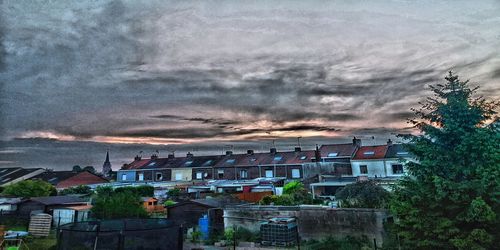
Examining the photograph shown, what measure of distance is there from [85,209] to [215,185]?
48.3 ft

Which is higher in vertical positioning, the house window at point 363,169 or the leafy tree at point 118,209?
the house window at point 363,169

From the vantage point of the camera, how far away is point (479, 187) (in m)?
10.6

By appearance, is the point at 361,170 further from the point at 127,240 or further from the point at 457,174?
the point at 127,240

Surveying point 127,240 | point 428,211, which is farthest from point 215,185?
point 428,211

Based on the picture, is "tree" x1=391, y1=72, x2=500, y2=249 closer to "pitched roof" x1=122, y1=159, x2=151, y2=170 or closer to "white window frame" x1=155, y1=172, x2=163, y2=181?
"white window frame" x1=155, y1=172, x2=163, y2=181

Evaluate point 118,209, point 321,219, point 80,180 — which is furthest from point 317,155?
point 80,180

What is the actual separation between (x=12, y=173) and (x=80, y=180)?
15.7 m

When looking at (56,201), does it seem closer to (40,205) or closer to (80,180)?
(40,205)

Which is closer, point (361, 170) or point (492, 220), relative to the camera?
point (492, 220)

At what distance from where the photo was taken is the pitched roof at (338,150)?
42.2 meters

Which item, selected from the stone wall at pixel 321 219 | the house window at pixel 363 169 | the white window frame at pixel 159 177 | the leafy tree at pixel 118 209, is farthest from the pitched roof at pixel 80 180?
the house window at pixel 363 169

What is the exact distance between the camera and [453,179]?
454 inches

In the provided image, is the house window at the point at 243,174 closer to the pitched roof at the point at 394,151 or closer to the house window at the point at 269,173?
the house window at the point at 269,173

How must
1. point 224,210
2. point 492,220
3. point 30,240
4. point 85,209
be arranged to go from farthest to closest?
point 85,209 < point 224,210 < point 30,240 < point 492,220
